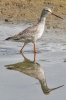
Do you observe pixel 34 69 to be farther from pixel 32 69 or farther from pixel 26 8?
pixel 26 8

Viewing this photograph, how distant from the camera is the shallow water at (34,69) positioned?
760 centimetres

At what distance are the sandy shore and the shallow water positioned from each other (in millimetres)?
1990

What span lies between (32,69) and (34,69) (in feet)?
0.14

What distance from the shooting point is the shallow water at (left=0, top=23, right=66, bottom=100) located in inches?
299

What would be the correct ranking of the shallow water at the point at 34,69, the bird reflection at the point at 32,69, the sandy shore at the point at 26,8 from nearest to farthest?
1. the shallow water at the point at 34,69
2. the bird reflection at the point at 32,69
3. the sandy shore at the point at 26,8

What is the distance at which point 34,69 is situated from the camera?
30.2ft

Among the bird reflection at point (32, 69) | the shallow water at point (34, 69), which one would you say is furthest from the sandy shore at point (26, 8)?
the bird reflection at point (32, 69)

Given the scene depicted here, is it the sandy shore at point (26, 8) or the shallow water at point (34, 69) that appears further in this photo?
the sandy shore at point (26, 8)

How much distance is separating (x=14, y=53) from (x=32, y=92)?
3.03 meters

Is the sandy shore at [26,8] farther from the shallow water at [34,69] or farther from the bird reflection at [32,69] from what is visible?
the bird reflection at [32,69]

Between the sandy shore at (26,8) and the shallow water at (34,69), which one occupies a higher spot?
the shallow water at (34,69)

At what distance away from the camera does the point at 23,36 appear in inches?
420

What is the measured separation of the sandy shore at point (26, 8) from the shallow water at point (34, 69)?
1.99 metres

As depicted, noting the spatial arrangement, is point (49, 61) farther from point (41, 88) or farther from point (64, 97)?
point (64, 97)
